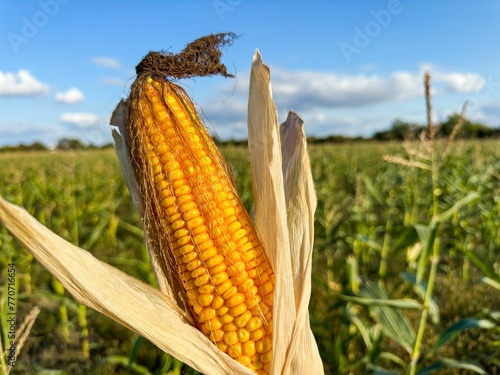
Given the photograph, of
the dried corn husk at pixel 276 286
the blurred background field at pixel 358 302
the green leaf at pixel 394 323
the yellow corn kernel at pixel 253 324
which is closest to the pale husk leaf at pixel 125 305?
the dried corn husk at pixel 276 286

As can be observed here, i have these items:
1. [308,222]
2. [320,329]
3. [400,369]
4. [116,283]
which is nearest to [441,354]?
[400,369]

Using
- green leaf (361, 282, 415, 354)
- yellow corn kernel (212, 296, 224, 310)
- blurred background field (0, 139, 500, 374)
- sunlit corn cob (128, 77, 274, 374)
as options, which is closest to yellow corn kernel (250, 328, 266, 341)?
sunlit corn cob (128, 77, 274, 374)

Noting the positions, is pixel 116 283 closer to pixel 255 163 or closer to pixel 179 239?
pixel 179 239

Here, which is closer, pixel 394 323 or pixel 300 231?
pixel 300 231

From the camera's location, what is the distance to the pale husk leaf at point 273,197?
1.32m

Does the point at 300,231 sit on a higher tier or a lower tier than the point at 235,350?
higher

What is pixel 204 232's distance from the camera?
138 centimetres

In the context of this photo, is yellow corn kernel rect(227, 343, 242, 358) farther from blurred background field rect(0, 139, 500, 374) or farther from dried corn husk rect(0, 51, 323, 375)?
blurred background field rect(0, 139, 500, 374)

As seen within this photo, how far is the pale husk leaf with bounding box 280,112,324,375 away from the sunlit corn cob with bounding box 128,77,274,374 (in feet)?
0.27

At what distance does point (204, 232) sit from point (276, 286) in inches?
10.2

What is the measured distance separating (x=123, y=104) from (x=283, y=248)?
0.68m

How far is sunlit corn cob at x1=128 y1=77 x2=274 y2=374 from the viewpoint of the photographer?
137 centimetres

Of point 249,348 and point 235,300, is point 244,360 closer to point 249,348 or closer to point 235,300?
point 249,348

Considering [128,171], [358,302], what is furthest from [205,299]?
[358,302]
